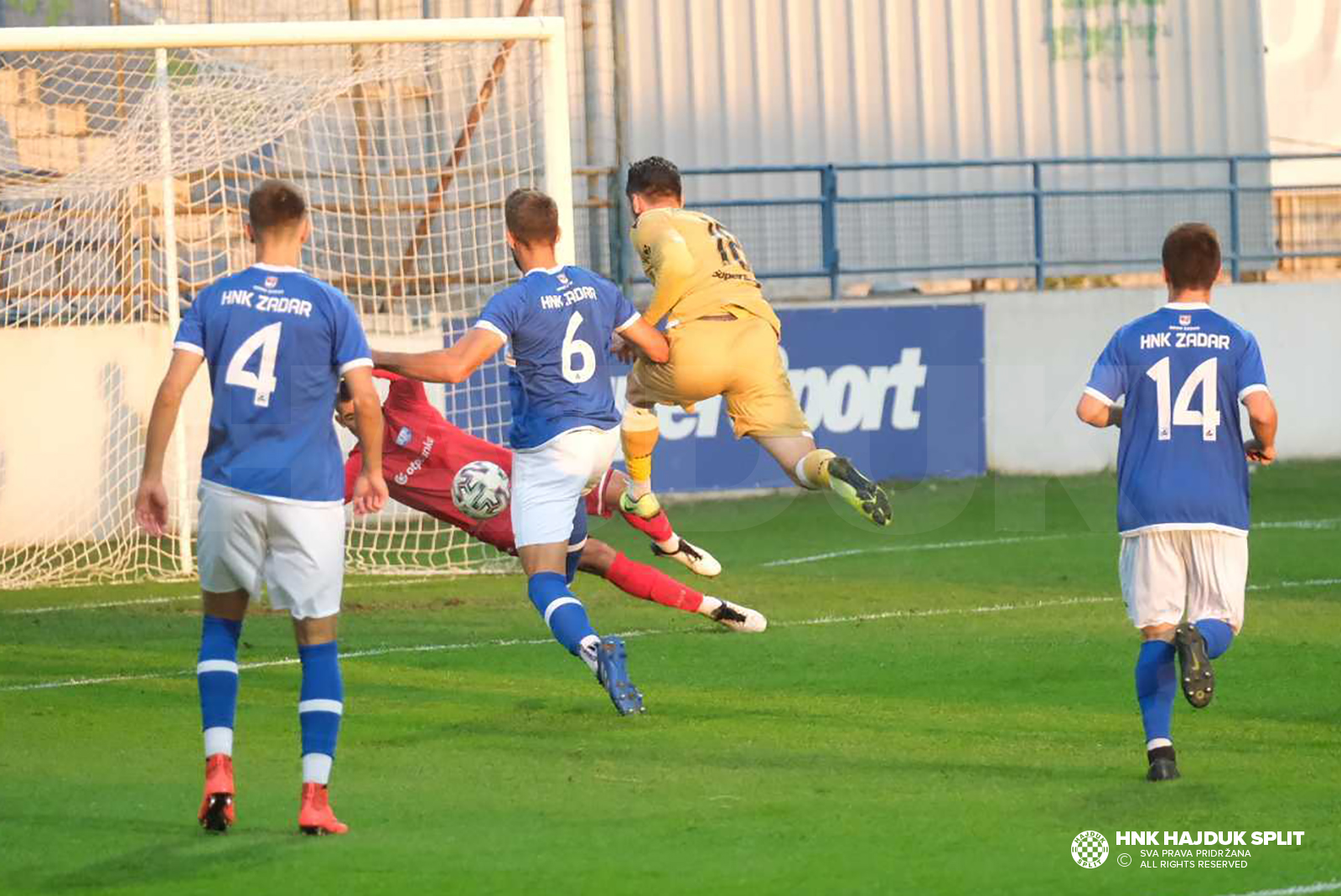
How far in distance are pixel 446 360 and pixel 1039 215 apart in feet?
38.7

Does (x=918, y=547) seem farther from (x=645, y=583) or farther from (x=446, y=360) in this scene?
(x=446, y=360)

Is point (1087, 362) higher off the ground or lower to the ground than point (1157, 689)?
higher

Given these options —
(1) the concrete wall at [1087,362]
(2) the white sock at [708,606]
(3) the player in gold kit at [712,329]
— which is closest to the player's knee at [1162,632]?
(3) the player in gold kit at [712,329]

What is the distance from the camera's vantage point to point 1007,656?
9578mm

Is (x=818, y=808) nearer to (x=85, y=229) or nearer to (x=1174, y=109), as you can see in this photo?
(x=85, y=229)

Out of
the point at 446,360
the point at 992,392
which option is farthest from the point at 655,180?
the point at 992,392

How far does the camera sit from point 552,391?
8289mm

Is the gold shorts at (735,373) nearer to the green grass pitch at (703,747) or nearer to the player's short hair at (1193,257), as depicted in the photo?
the green grass pitch at (703,747)

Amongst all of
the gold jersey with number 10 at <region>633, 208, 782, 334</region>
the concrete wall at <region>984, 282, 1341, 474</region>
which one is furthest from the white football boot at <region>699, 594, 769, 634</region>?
the concrete wall at <region>984, 282, 1341, 474</region>

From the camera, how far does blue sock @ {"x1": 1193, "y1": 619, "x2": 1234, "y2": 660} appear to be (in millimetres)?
6871

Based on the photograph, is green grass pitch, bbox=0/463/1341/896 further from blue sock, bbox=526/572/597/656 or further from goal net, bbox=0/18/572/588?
goal net, bbox=0/18/572/588

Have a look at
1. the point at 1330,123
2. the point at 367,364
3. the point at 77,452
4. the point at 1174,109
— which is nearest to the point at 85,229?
the point at 77,452

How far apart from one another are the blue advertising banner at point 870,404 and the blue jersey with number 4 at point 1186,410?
9.79 m

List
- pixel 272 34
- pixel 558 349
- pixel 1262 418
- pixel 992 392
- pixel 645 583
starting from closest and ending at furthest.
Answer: pixel 1262 418 < pixel 558 349 < pixel 645 583 < pixel 272 34 < pixel 992 392
